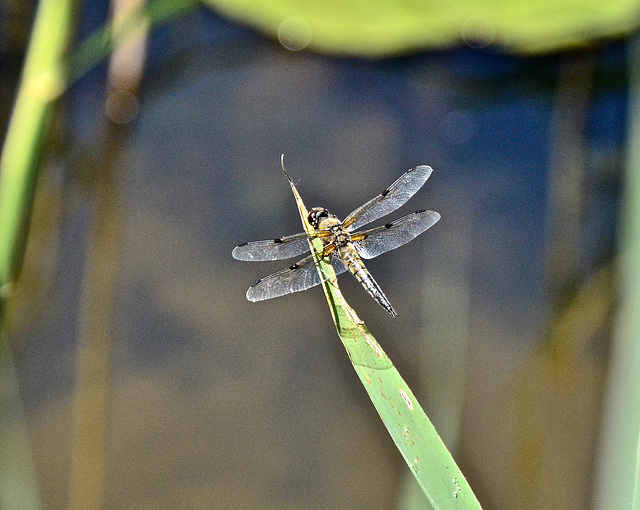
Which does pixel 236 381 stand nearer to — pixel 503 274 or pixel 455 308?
pixel 455 308

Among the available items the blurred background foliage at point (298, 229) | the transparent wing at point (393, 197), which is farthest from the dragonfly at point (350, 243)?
the blurred background foliage at point (298, 229)

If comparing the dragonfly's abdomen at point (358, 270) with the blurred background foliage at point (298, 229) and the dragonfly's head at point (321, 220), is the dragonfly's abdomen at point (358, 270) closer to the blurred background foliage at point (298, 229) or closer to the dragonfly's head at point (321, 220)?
the dragonfly's head at point (321, 220)

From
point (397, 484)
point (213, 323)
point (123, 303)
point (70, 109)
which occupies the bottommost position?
point (397, 484)

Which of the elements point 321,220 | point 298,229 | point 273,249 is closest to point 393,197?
point 321,220

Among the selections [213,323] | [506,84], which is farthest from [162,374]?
[506,84]

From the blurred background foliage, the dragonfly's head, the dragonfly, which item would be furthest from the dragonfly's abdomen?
the blurred background foliage

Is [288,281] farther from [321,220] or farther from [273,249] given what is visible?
[321,220]

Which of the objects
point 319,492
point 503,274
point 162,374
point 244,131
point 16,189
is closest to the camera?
point 16,189
